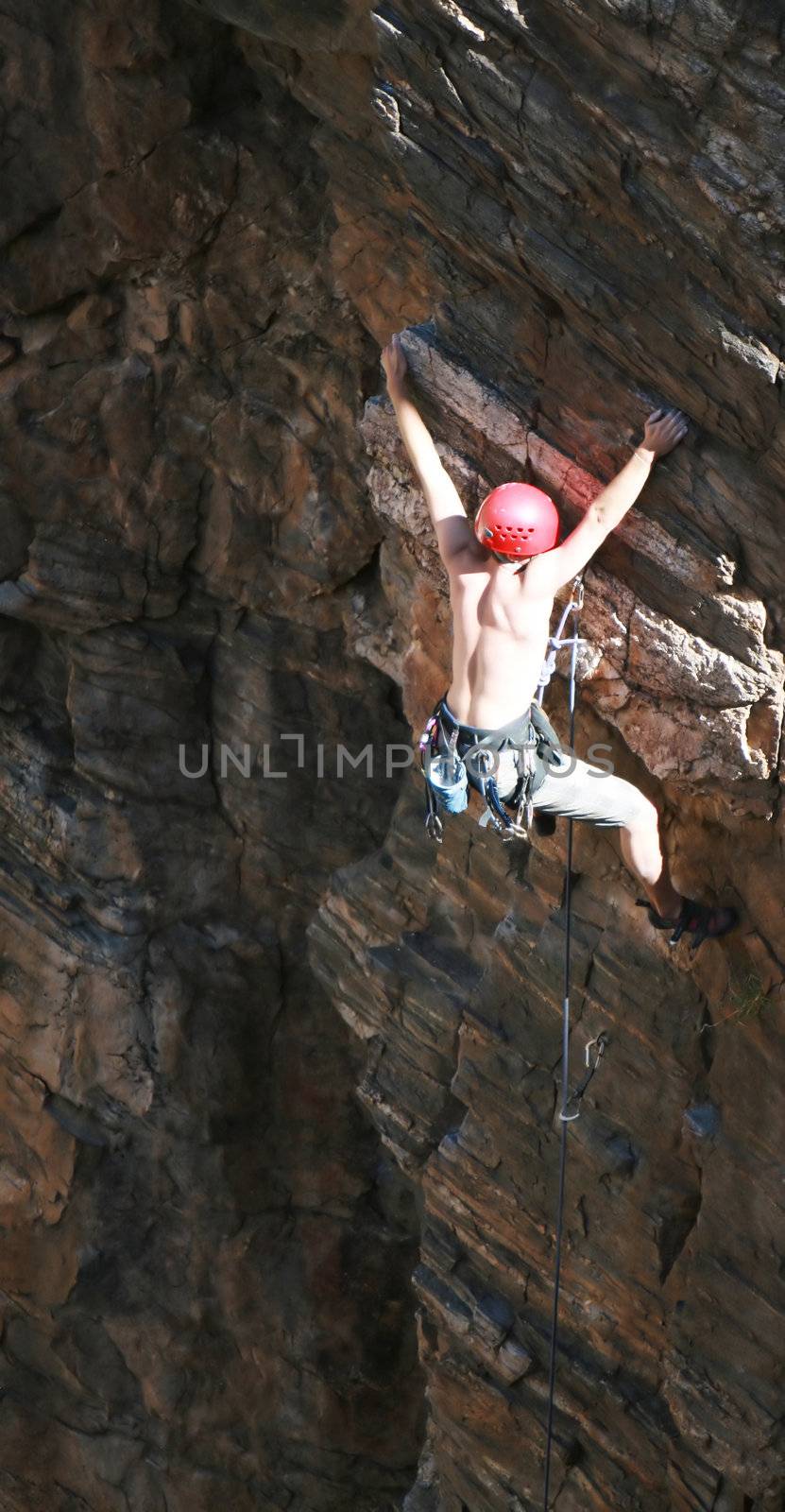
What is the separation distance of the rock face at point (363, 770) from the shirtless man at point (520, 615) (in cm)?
21

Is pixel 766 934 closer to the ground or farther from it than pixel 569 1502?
farther from it

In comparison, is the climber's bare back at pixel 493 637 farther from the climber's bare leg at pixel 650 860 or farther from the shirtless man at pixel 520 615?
the climber's bare leg at pixel 650 860

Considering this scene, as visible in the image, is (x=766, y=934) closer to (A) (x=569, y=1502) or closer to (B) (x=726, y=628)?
(B) (x=726, y=628)

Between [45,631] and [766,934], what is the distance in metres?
6.06

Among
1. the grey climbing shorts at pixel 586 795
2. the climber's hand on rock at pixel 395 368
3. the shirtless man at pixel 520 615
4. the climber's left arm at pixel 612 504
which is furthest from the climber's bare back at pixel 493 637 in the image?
the climber's hand on rock at pixel 395 368

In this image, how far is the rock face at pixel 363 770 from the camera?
6.61 meters

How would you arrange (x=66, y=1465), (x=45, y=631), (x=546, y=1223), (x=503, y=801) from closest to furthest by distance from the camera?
1. (x=503, y=801)
2. (x=546, y=1223)
3. (x=45, y=631)
4. (x=66, y=1465)

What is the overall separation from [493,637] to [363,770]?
4033 mm

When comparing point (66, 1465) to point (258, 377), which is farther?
point (66, 1465)

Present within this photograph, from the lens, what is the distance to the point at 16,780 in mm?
11625

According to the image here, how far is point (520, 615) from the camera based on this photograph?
670cm

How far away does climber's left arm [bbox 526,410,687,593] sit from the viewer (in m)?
6.60

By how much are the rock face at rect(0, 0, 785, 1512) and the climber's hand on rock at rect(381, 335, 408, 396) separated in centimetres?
10

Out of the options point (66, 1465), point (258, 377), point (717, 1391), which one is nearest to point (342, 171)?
point (258, 377)
